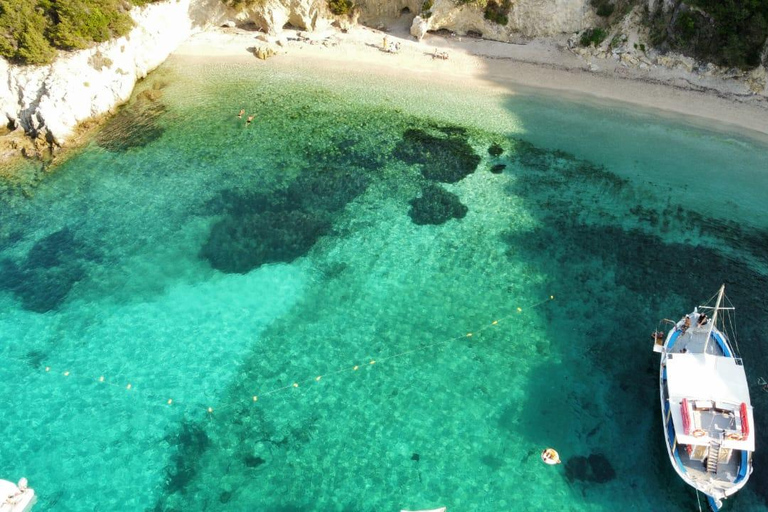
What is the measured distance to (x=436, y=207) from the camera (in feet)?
114

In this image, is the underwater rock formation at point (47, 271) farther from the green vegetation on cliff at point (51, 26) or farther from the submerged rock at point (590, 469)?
the submerged rock at point (590, 469)

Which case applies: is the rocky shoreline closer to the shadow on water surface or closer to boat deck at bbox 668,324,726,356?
the shadow on water surface

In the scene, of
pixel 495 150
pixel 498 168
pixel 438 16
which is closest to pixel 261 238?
pixel 498 168

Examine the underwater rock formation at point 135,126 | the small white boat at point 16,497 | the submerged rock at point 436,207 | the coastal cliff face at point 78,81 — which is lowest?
the small white boat at point 16,497

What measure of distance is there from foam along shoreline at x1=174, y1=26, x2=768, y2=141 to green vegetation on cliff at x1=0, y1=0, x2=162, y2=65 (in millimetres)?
7206

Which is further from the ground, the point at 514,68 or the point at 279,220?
the point at 514,68

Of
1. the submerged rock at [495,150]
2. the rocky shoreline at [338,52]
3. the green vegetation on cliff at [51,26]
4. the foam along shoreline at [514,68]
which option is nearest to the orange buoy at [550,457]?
the submerged rock at [495,150]

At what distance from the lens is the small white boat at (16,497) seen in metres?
20.4

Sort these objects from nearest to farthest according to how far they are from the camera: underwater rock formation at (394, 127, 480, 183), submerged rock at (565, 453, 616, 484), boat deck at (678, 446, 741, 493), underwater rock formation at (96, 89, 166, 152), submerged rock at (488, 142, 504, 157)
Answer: boat deck at (678, 446, 741, 493) < submerged rock at (565, 453, 616, 484) < underwater rock formation at (394, 127, 480, 183) < submerged rock at (488, 142, 504, 157) < underwater rock formation at (96, 89, 166, 152)

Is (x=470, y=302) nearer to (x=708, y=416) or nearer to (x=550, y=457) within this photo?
(x=550, y=457)

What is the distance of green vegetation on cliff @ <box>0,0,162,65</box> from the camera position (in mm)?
41062

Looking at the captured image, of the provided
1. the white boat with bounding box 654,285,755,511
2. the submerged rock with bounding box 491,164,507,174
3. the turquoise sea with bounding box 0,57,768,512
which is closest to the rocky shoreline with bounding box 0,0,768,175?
the turquoise sea with bounding box 0,57,768,512

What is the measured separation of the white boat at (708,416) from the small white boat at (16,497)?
2684 cm

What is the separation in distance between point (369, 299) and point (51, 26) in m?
37.4
